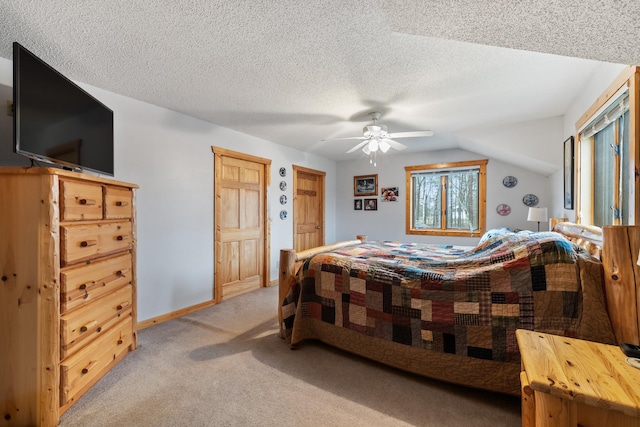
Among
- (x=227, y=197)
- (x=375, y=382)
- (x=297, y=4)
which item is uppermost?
(x=297, y=4)

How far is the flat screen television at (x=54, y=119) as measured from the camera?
1.46 meters

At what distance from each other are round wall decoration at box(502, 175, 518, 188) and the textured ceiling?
4.33ft

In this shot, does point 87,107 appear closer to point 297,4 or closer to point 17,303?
point 17,303

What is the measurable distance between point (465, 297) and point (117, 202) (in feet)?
8.55

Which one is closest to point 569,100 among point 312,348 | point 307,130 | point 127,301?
point 307,130

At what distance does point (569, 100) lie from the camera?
2.79 m

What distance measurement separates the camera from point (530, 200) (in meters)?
4.19

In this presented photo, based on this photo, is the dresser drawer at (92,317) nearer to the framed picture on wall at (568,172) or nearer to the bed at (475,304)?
the bed at (475,304)

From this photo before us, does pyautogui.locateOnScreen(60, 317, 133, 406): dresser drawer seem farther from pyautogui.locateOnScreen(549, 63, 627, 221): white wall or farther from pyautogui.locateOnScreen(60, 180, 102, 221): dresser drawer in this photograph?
pyautogui.locateOnScreen(549, 63, 627, 221): white wall

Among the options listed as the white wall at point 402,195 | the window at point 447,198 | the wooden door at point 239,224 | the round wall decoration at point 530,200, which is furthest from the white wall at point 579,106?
the wooden door at point 239,224

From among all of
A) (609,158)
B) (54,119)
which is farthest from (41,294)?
(609,158)

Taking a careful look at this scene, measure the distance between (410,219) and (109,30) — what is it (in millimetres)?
4928

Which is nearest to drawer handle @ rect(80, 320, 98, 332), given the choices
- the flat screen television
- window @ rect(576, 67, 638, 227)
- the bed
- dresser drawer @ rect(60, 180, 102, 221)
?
dresser drawer @ rect(60, 180, 102, 221)

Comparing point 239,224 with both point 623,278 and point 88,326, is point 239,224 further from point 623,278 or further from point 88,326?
point 623,278
